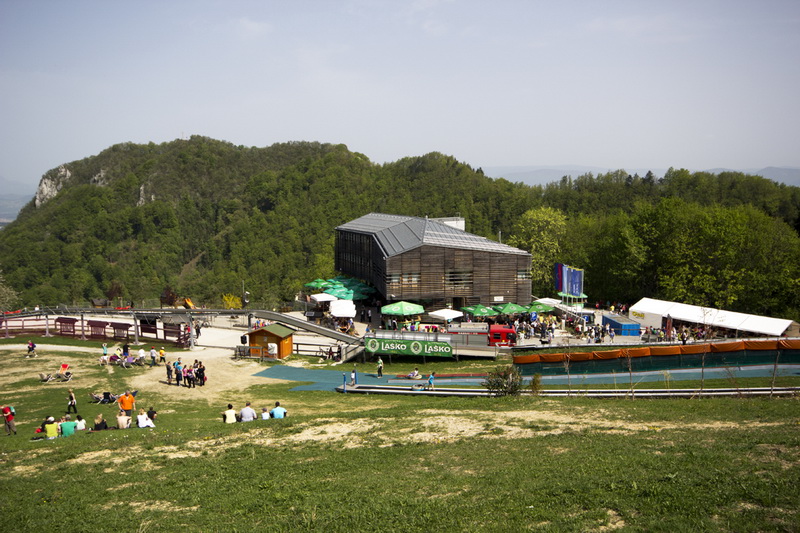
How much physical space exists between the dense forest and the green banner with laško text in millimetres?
25629

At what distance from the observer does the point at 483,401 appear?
25656 mm

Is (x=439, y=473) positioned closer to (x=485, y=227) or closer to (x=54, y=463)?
(x=54, y=463)

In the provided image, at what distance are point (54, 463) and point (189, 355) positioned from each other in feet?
68.6

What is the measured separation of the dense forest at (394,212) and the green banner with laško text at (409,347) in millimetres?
25629

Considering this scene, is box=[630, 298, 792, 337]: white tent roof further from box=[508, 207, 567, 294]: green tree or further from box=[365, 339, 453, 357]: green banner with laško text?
box=[508, 207, 567, 294]: green tree

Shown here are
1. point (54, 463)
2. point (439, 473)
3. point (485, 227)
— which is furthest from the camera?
point (485, 227)

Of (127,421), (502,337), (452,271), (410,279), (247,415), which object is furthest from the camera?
(452,271)

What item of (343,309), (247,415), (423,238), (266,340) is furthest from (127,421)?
(423,238)

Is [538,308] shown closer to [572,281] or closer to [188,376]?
[572,281]

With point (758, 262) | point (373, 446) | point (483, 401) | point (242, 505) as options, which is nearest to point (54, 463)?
point (242, 505)

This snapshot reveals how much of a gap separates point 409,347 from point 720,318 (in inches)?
889

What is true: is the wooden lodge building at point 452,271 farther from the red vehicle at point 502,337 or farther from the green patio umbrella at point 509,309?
the red vehicle at point 502,337

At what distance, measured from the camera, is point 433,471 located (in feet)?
51.5

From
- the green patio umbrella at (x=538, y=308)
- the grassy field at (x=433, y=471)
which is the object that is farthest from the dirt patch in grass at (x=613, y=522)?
the green patio umbrella at (x=538, y=308)
